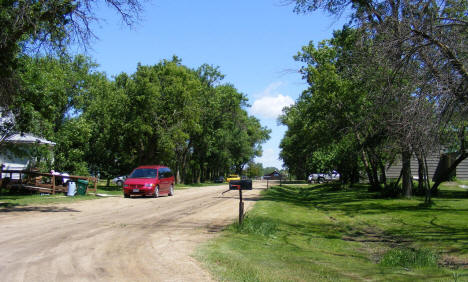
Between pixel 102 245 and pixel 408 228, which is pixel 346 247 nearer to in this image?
pixel 408 228

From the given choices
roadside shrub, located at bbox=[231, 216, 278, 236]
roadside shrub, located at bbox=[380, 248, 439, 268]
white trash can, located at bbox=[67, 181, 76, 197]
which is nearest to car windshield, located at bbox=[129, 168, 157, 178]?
white trash can, located at bbox=[67, 181, 76, 197]

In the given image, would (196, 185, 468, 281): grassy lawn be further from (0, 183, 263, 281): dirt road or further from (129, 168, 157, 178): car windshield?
(129, 168, 157, 178): car windshield

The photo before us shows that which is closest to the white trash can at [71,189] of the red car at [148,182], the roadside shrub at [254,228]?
the red car at [148,182]

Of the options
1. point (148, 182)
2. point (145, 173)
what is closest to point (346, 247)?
point (148, 182)

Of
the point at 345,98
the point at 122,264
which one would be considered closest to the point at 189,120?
the point at 345,98

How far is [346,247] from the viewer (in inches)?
459

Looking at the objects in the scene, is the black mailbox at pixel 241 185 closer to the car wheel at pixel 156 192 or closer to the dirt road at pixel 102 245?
the dirt road at pixel 102 245

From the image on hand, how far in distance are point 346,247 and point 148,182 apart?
1480cm

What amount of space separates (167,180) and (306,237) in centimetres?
1538

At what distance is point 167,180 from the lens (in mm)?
26391

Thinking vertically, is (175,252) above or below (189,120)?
below

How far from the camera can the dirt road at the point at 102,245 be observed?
21.1 ft

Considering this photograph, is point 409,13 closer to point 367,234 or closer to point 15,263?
point 367,234

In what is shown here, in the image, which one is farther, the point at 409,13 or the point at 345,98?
the point at 345,98
